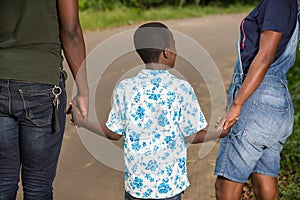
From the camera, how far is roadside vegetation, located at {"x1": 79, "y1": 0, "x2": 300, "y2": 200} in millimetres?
4910

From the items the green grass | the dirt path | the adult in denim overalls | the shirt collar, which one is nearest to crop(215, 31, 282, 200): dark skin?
the adult in denim overalls

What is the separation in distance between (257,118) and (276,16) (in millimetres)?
568

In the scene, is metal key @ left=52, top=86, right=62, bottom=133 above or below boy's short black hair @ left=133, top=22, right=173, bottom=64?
below

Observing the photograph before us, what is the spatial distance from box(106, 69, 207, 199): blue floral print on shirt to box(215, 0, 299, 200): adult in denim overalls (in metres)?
Result: 0.30

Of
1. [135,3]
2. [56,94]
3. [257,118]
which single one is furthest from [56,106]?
[135,3]

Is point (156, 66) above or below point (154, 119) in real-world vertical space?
above

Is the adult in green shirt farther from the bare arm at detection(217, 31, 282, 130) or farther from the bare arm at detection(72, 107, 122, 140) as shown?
the bare arm at detection(217, 31, 282, 130)

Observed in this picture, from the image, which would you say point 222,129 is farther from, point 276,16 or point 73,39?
point 73,39

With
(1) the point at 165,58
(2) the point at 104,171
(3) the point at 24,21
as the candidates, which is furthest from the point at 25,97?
(2) the point at 104,171

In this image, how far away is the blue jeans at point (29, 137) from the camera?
2.57 metres

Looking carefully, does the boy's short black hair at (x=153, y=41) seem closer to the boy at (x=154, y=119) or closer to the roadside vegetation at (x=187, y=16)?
the boy at (x=154, y=119)

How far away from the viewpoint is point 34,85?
2.57 m

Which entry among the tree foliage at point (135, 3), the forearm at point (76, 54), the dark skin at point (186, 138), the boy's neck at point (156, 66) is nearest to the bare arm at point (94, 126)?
the dark skin at point (186, 138)

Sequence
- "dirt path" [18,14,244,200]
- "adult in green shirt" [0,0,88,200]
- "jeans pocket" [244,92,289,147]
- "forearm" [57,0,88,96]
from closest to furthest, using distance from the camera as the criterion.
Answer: "adult in green shirt" [0,0,88,200]
"forearm" [57,0,88,96]
"jeans pocket" [244,92,289,147]
"dirt path" [18,14,244,200]
